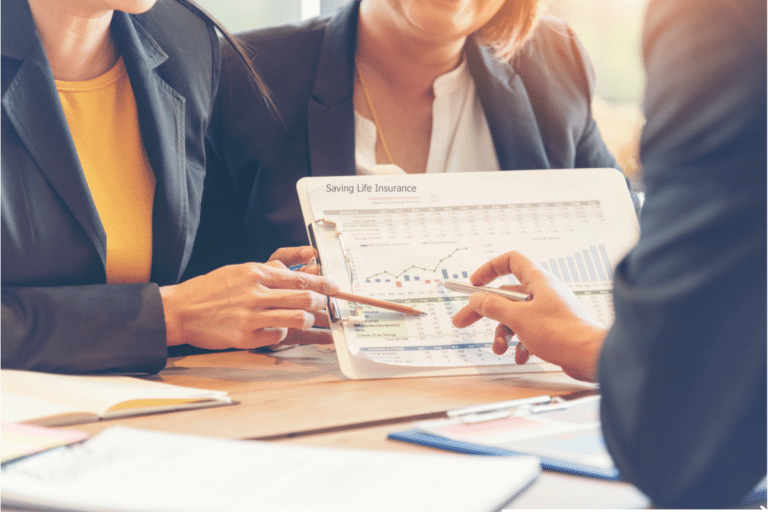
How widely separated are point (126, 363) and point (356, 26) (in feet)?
2.98

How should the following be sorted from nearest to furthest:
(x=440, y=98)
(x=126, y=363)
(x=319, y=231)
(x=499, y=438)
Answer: (x=499, y=438)
(x=126, y=363)
(x=319, y=231)
(x=440, y=98)

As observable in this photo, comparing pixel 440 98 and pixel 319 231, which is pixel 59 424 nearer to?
pixel 319 231

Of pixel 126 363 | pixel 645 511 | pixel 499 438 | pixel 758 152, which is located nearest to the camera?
pixel 758 152

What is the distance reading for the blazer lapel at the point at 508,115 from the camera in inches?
57.2

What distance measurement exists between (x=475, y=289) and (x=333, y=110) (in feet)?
1.90

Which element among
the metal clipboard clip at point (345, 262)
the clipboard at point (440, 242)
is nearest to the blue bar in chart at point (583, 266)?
the clipboard at point (440, 242)

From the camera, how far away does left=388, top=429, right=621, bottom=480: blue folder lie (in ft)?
1.76

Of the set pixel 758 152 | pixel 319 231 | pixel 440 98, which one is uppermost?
pixel 758 152

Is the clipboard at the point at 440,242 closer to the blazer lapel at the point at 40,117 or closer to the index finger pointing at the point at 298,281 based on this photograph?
the index finger pointing at the point at 298,281

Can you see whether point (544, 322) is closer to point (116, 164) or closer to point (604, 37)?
point (116, 164)

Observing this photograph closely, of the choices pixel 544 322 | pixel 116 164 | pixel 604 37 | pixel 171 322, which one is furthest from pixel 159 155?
pixel 604 37

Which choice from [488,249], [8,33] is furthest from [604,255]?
[8,33]

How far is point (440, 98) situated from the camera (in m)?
1.50

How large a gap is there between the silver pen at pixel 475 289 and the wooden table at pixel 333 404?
11 centimetres
